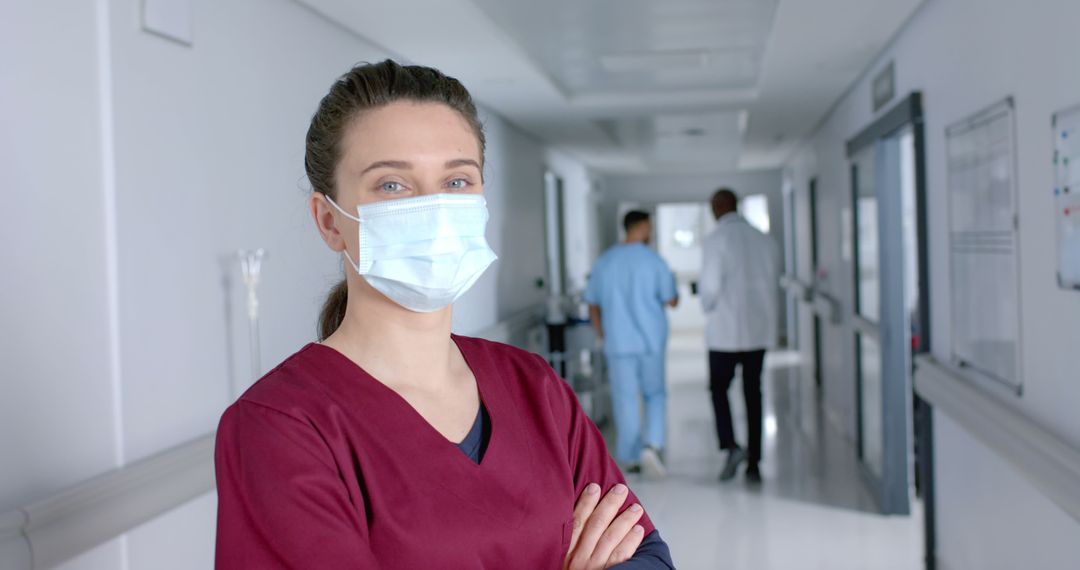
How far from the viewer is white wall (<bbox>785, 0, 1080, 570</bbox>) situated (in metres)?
2.35

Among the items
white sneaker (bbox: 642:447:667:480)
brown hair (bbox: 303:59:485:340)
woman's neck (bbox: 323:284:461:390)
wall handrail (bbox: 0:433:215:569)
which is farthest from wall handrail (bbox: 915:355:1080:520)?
wall handrail (bbox: 0:433:215:569)

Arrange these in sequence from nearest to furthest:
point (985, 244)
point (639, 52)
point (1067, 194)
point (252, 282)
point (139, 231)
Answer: point (1067, 194) → point (139, 231) → point (252, 282) → point (985, 244) → point (639, 52)

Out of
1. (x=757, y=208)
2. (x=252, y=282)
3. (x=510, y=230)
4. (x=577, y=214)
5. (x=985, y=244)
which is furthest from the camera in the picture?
(x=757, y=208)

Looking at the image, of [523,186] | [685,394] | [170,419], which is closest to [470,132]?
[170,419]

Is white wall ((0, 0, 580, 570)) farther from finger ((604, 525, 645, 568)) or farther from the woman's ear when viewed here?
finger ((604, 525, 645, 568))

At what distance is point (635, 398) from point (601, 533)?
4152mm

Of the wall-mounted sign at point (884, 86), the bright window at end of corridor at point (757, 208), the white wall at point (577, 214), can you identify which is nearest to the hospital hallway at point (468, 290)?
the wall-mounted sign at point (884, 86)

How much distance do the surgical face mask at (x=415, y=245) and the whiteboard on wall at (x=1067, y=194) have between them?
1.64 m

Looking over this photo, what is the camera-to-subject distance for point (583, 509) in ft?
4.47

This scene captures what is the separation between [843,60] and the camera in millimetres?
4828

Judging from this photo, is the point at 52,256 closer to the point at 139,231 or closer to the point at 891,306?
the point at 139,231

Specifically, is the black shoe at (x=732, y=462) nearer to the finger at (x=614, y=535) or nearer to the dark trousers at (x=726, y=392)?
the dark trousers at (x=726, y=392)

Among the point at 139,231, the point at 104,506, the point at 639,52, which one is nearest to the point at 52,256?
the point at 139,231

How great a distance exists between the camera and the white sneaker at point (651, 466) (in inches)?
213
